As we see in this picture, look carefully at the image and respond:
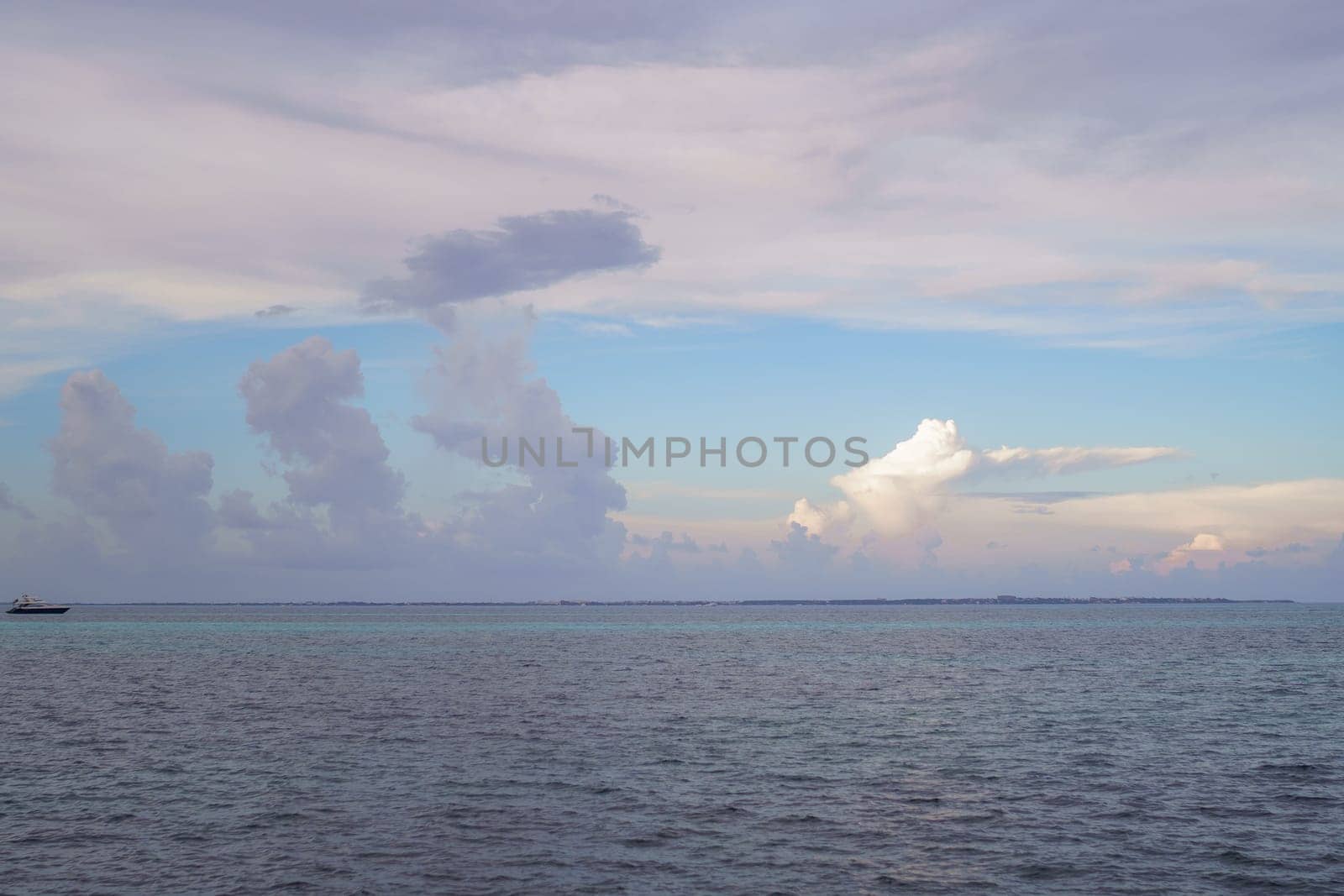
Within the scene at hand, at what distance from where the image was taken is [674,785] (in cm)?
4197

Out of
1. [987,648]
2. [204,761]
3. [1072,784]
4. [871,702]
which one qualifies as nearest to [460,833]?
[204,761]

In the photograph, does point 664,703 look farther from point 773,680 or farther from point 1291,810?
point 1291,810

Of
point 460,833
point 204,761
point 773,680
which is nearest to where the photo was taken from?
point 460,833

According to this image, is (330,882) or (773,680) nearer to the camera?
(330,882)

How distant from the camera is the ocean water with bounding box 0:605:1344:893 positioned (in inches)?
1197

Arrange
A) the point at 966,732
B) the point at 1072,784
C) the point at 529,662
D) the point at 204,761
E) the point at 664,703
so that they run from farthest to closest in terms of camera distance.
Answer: the point at 529,662 → the point at 664,703 → the point at 966,732 → the point at 204,761 → the point at 1072,784

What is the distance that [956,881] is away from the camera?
29391 millimetres

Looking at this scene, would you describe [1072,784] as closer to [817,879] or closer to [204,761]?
[817,879]

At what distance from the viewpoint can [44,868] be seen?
3055 centimetres

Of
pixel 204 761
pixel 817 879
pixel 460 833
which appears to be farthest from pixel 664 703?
pixel 817 879

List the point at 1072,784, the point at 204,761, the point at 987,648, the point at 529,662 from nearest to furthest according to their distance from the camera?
the point at 1072,784 → the point at 204,761 → the point at 529,662 → the point at 987,648

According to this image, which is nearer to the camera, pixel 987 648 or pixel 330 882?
pixel 330 882

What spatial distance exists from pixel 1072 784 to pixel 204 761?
127 ft

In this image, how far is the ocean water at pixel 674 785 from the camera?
3041 centimetres
